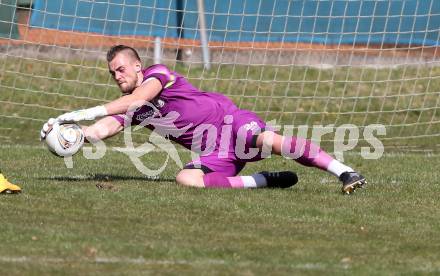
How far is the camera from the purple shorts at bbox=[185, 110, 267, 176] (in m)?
8.44

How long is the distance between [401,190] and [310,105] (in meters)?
6.12

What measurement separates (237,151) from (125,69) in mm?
1126

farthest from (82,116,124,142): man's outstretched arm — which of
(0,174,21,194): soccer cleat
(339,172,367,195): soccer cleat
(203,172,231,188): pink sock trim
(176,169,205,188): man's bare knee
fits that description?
(339,172,367,195): soccer cleat

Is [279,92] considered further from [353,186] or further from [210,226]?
[210,226]

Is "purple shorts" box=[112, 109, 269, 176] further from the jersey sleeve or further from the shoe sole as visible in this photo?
the shoe sole

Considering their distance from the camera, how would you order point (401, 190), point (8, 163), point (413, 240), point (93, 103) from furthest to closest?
point (93, 103)
point (8, 163)
point (401, 190)
point (413, 240)

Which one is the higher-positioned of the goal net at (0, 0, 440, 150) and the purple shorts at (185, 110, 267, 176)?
the goal net at (0, 0, 440, 150)

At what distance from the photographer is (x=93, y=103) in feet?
46.0

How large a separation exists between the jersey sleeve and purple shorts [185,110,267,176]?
58 centimetres

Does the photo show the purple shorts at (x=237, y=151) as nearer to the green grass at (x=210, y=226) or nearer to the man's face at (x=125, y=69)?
the green grass at (x=210, y=226)

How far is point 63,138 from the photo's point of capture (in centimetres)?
809

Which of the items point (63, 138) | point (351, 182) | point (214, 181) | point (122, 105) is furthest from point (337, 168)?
point (63, 138)

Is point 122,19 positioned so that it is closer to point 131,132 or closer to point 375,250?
point 131,132

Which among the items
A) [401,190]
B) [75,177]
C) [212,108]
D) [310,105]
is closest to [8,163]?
[75,177]
